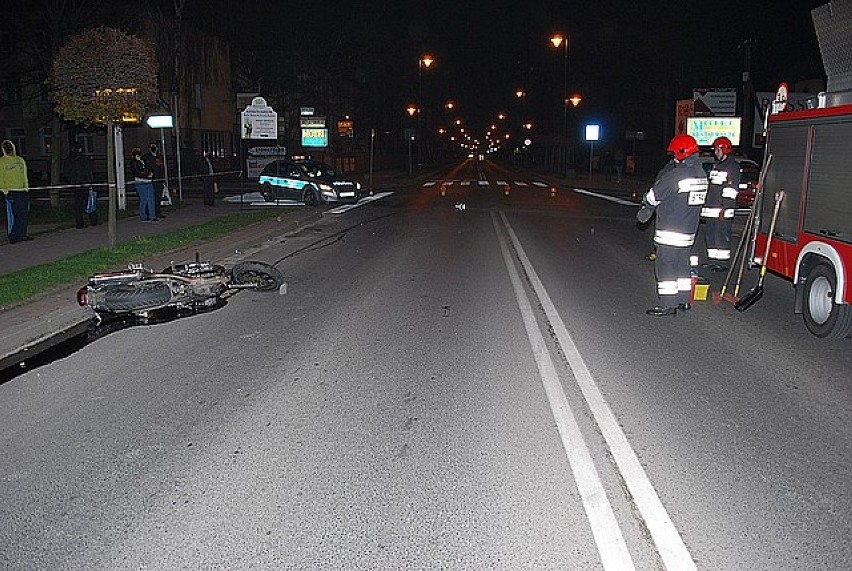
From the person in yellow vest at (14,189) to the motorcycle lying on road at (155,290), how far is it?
629 cm

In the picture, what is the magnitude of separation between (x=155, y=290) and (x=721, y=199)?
323 inches

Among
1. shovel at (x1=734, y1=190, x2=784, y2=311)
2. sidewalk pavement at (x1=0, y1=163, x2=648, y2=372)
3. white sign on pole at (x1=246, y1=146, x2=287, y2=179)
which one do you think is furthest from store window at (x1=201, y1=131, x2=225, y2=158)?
shovel at (x1=734, y1=190, x2=784, y2=311)

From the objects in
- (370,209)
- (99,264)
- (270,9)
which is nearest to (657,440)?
(99,264)

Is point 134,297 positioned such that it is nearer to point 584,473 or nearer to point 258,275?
point 258,275

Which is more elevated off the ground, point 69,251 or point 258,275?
point 258,275

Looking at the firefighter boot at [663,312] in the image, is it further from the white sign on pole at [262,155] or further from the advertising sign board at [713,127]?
the white sign on pole at [262,155]

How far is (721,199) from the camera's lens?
468 inches

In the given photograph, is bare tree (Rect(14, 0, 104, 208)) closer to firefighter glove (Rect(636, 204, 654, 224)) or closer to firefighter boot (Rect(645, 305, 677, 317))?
firefighter glove (Rect(636, 204, 654, 224))

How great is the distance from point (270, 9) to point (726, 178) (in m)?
36.8

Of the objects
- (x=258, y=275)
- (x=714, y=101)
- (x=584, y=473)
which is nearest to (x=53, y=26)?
(x=258, y=275)

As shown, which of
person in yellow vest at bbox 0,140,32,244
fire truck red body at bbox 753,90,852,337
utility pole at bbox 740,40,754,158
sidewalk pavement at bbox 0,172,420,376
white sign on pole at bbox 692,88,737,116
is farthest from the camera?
white sign on pole at bbox 692,88,737,116

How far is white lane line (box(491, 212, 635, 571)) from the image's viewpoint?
3.72 meters

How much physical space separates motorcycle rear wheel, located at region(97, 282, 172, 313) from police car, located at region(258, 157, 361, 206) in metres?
17.7

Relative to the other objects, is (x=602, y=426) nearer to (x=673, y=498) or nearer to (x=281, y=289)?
(x=673, y=498)
